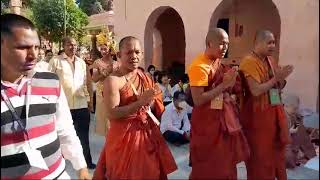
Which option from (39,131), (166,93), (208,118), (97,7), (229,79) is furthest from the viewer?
(97,7)

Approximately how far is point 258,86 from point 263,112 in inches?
9.8

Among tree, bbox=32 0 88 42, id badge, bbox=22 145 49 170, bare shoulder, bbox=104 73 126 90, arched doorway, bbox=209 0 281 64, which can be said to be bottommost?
id badge, bbox=22 145 49 170

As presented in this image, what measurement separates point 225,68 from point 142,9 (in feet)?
21.5

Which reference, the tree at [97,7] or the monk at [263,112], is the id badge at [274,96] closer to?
the monk at [263,112]

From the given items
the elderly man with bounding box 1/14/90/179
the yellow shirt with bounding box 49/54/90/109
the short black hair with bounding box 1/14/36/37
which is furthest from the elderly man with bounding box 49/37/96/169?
the short black hair with bounding box 1/14/36/37

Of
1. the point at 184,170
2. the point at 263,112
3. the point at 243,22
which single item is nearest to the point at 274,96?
the point at 263,112

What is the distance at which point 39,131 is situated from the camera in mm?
1910

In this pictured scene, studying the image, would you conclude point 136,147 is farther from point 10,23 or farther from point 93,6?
point 93,6

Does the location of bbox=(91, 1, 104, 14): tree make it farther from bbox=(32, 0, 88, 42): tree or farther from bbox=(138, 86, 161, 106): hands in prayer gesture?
bbox=(138, 86, 161, 106): hands in prayer gesture

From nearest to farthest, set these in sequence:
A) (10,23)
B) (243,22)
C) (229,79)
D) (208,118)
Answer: (10,23) → (229,79) → (208,118) → (243,22)

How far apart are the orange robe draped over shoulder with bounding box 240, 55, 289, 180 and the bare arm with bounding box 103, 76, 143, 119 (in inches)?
43.1

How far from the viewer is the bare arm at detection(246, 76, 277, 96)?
3.44 metres

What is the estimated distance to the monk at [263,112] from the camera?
350 centimetres

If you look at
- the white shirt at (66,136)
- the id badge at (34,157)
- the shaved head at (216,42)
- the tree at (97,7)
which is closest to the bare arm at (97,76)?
the shaved head at (216,42)
